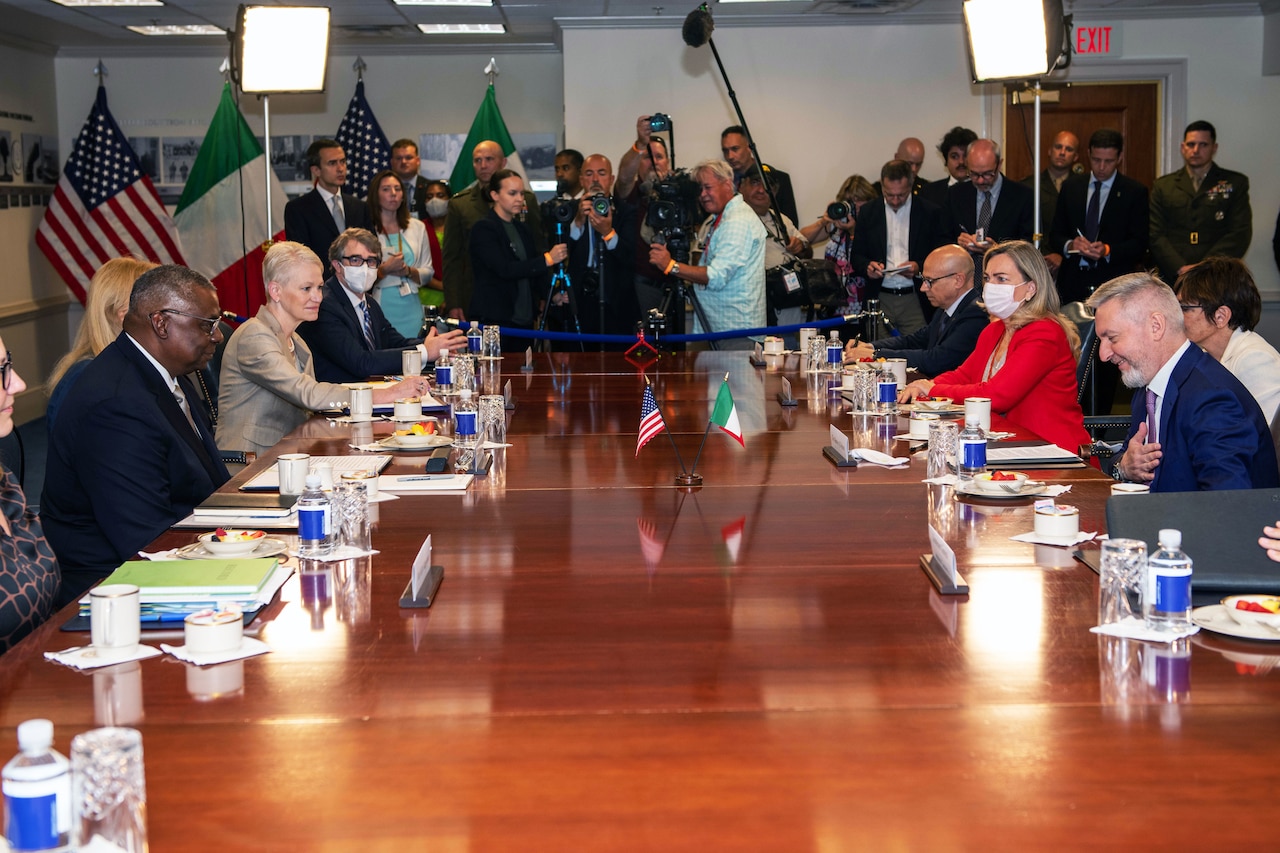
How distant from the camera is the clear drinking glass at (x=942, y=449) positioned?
3107mm

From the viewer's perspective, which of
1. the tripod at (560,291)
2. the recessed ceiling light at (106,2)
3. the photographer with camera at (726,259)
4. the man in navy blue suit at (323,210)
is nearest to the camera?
the photographer with camera at (726,259)

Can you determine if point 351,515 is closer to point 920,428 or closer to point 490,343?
point 920,428

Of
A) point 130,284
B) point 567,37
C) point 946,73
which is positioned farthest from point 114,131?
point 130,284

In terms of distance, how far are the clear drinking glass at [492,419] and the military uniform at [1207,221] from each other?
5903 mm

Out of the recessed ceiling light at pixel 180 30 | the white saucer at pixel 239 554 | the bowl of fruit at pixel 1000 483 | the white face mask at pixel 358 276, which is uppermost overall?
the recessed ceiling light at pixel 180 30

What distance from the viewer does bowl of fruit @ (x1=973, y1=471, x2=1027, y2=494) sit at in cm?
282

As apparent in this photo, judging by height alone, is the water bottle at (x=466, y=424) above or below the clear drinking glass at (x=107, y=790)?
above

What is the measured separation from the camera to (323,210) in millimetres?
7539

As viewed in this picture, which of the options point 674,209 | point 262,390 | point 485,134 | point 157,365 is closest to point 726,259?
point 674,209

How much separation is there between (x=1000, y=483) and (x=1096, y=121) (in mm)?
7708

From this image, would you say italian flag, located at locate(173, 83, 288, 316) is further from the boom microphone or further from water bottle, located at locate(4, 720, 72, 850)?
water bottle, located at locate(4, 720, 72, 850)

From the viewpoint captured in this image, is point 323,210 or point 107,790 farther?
point 323,210

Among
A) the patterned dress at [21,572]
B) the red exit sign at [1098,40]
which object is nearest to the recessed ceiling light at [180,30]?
the red exit sign at [1098,40]

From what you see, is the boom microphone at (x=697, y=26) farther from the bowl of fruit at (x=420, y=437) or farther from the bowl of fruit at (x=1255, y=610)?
the bowl of fruit at (x=1255, y=610)
